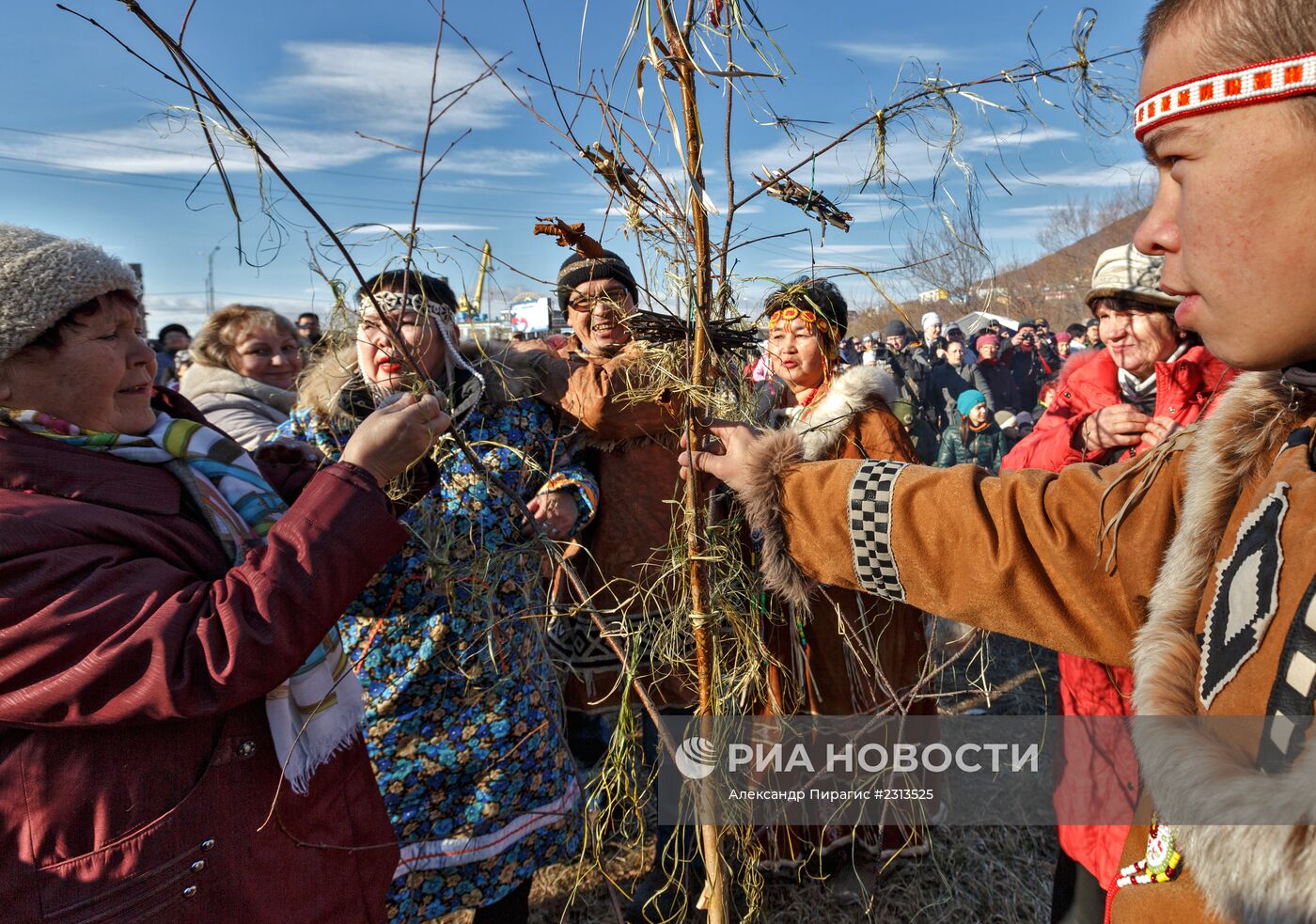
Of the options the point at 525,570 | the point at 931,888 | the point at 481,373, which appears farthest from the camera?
the point at 931,888

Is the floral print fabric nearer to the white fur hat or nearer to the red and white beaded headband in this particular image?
the red and white beaded headband

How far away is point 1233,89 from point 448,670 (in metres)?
2.01

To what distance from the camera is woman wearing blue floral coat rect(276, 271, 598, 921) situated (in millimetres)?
2049

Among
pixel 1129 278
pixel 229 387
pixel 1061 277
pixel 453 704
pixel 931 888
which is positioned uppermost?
pixel 1061 277

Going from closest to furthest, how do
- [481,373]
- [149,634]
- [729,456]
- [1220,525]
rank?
[1220,525] < [149,634] < [729,456] < [481,373]

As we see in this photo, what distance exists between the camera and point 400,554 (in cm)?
205

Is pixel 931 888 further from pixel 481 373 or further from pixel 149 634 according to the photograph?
pixel 149 634

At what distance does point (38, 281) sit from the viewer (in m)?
1.25

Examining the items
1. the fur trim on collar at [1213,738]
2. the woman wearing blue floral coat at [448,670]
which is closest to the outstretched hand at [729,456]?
the woman wearing blue floral coat at [448,670]

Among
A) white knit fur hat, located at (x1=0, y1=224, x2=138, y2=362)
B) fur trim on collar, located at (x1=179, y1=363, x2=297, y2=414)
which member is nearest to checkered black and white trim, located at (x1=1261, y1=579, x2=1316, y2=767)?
white knit fur hat, located at (x1=0, y1=224, x2=138, y2=362)

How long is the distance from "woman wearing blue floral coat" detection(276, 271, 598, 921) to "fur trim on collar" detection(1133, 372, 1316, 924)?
4.61 feet

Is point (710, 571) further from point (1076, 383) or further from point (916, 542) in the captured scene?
point (1076, 383)

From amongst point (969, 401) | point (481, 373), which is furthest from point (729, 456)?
point (969, 401)

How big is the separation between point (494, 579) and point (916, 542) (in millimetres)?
947
